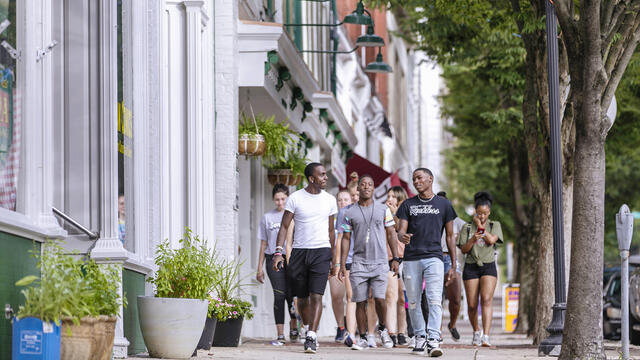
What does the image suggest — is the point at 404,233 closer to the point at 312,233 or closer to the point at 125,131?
the point at 312,233

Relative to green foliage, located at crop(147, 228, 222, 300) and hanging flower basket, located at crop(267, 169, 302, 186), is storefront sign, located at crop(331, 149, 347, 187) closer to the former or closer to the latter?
hanging flower basket, located at crop(267, 169, 302, 186)

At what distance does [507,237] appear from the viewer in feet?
139

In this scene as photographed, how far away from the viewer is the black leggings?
14258 mm

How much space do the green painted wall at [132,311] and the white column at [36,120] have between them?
2096mm

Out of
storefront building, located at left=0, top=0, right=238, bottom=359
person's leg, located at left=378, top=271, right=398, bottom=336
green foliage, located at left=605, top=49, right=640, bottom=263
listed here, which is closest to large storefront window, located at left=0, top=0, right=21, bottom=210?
storefront building, located at left=0, top=0, right=238, bottom=359

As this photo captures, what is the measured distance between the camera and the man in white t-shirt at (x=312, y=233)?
12.4 metres

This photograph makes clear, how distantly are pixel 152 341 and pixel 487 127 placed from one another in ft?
68.4

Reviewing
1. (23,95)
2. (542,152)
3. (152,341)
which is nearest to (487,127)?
(542,152)

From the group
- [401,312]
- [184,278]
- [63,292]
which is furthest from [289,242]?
[63,292]

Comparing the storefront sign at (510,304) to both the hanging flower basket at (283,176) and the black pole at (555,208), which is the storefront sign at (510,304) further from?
the black pole at (555,208)

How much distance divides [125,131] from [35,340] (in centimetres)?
379

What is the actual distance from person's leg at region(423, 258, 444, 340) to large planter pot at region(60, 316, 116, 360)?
17.7 ft

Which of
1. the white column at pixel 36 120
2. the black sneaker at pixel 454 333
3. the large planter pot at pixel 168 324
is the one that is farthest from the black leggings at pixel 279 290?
the white column at pixel 36 120

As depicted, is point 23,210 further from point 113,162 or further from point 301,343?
point 301,343
